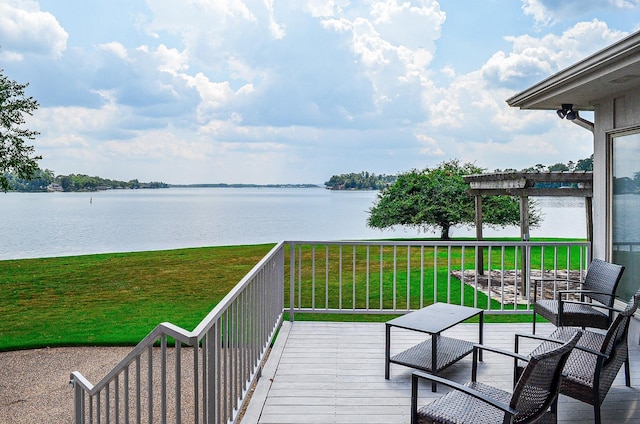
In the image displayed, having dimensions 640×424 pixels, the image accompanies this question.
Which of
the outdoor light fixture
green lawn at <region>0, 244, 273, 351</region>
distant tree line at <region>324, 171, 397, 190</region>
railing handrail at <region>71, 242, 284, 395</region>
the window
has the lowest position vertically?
green lawn at <region>0, 244, 273, 351</region>

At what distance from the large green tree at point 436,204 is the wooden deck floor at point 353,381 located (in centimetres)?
1030

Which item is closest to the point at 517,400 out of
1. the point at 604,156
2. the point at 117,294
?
the point at 604,156

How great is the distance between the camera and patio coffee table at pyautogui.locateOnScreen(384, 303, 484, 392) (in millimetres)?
3615

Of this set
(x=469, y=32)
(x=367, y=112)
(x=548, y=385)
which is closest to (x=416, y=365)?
(x=548, y=385)

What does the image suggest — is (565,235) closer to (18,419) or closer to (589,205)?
(589,205)

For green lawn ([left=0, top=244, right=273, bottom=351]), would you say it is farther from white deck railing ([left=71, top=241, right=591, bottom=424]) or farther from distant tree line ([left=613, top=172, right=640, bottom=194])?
distant tree line ([left=613, top=172, right=640, bottom=194])

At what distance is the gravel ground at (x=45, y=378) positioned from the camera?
13.7 feet

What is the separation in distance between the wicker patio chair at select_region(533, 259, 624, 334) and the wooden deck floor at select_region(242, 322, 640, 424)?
441 millimetres

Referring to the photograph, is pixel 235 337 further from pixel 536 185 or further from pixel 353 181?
pixel 353 181

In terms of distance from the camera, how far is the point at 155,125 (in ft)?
91.6

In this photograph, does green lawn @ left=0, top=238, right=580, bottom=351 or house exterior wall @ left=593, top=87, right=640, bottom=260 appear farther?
green lawn @ left=0, top=238, right=580, bottom=351

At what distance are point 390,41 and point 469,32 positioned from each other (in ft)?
11.6

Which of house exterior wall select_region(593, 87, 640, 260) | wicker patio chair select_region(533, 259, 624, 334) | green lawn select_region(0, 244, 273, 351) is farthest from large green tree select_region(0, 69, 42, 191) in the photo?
house exterior wall select_region(593, 87, 640, 260)

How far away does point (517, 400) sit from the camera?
2.06 m
